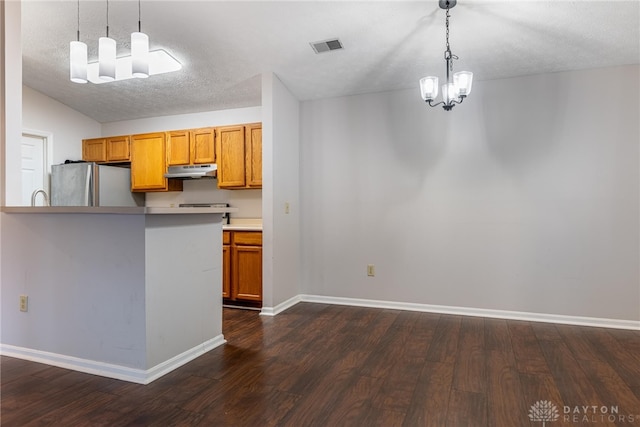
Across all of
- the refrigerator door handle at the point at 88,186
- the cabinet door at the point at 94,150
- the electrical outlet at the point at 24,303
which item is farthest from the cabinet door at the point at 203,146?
the electrical outlet at the point at 24,303

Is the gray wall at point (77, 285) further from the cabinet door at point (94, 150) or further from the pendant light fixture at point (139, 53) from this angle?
the cabinet door at point (94, 150)

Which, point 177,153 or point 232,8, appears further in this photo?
point 177,153

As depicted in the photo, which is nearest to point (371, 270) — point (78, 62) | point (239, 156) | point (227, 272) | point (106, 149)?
point (227, 272)

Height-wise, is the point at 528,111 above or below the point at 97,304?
above

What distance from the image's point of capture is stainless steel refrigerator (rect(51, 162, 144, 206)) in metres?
4.66

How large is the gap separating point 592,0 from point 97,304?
391 centimetres

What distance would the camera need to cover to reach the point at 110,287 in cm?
226

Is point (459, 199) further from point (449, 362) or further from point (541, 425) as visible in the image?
point (541, 425)

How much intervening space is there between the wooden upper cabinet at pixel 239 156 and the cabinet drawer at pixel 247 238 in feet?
2.07

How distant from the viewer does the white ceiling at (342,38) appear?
8.86 ft

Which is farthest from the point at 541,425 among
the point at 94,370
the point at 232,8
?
the point at 232,8

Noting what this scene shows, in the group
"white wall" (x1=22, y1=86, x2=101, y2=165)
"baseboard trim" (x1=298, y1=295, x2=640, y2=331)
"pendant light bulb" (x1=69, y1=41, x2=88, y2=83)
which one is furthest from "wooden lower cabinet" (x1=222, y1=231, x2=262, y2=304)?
"white wall" (x1=22, y1=86, x2=101, y2=165)

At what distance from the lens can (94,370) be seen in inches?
90.3

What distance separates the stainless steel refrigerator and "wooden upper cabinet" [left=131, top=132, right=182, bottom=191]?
0.25 m
